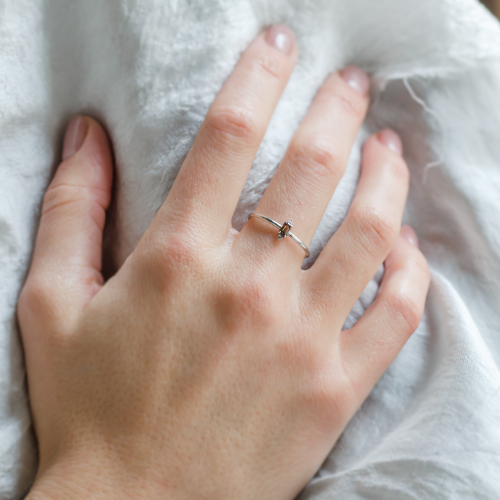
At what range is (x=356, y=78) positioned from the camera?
666 mm

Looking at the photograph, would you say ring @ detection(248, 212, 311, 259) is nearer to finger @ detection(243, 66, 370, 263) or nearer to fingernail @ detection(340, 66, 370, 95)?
finger @ detection(243, 66, 370, 263)

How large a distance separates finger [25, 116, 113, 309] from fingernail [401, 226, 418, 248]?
42 cm

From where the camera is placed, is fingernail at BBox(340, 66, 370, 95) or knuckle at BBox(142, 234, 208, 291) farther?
fingernail at BBox(340, 66, 370, 95)

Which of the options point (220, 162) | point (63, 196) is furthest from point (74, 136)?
point (220, 162)

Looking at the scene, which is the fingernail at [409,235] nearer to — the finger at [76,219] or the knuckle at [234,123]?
the knuckle at [234,123]

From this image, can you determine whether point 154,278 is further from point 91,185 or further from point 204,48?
point 204,48

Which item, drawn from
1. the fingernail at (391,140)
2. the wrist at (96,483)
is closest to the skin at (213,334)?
the wrist at (96,483)

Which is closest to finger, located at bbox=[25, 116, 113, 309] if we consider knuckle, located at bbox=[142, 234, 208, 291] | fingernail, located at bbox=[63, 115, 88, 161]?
fingernail, located at bbox=[63, 115, 88, 161]

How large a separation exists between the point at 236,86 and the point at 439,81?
314 millimetres

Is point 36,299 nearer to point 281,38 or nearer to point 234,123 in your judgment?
point 234,123

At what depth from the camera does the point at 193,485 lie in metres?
0.51

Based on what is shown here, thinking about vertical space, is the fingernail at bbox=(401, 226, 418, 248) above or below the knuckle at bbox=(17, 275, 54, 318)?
above

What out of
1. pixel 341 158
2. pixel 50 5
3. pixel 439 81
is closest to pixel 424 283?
pixel 341 158

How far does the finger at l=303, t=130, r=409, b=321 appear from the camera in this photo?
547mm
